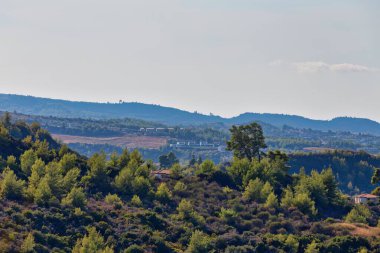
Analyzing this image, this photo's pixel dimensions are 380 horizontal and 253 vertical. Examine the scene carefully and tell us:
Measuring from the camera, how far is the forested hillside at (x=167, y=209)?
80000 mm

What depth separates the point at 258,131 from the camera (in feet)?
425

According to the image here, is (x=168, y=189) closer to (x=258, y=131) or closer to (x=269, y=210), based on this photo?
(x=269, y=210)

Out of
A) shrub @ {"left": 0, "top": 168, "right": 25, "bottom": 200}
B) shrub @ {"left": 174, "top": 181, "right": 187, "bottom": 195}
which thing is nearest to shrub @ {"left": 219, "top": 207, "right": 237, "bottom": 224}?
shrub @ {"left": 174, "top": 181, "right": 187, "bottom": 195}

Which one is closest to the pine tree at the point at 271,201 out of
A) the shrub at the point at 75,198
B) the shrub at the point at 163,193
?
the shrub at the point at 163,193

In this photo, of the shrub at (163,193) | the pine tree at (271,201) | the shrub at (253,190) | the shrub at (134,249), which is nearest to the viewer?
the shrub at (134,249)

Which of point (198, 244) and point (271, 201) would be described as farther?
point (271, 201)

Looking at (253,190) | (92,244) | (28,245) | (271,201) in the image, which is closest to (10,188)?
(92,244)

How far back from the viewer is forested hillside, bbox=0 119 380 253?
8000 centimetres

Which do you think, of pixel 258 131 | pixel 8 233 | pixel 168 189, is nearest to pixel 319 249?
pixel 168 189

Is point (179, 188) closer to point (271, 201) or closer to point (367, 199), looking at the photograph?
point (271, 201)

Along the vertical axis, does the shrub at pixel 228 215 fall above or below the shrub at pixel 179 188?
below

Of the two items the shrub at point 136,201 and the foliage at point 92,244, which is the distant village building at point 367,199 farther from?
the foliage at point 92,244

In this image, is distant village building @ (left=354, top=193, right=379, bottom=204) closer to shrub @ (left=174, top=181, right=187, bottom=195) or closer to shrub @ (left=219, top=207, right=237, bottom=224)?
shrub @ (left=174, top=181, right=187, bottom=195)

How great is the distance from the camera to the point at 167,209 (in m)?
97.2
